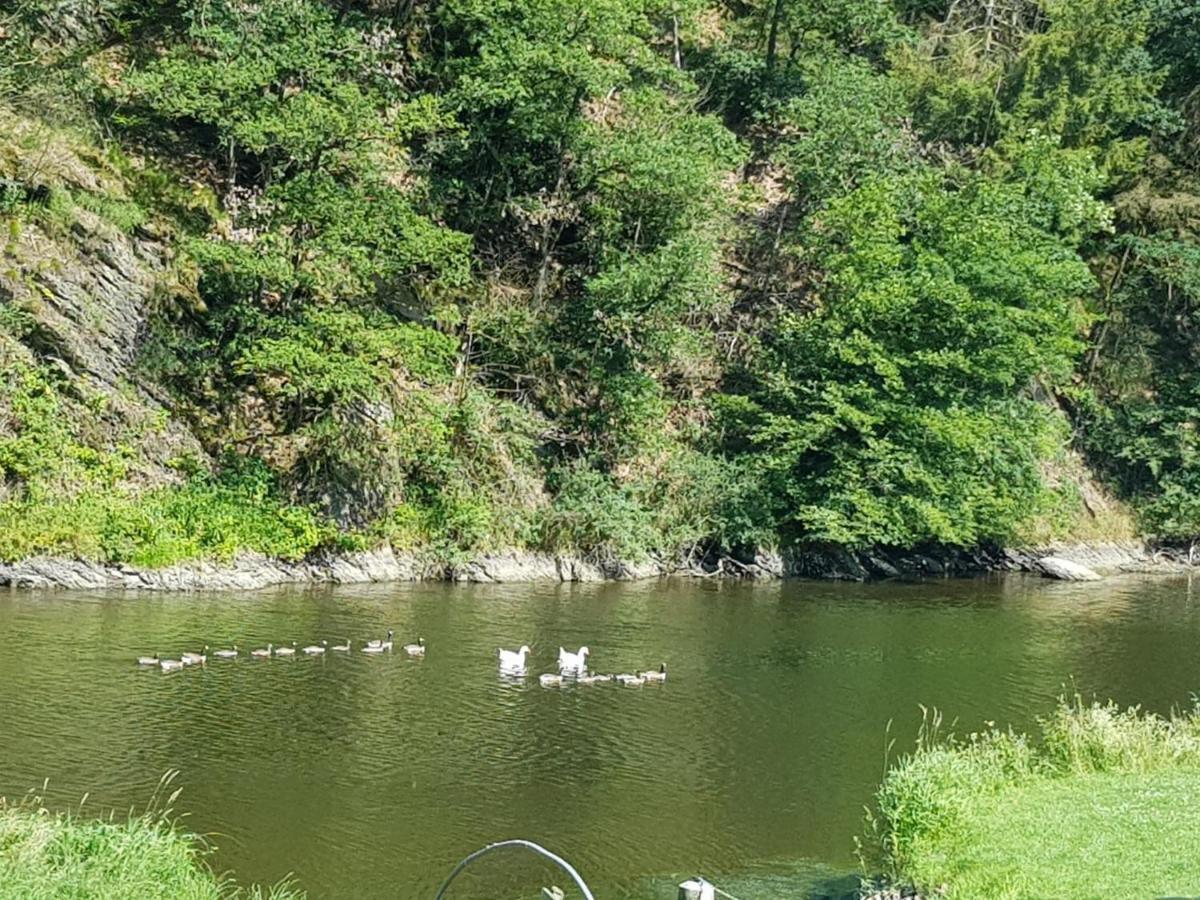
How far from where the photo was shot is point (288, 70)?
3625cm

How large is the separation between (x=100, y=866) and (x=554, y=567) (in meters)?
25.2

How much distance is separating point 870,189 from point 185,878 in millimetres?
34678

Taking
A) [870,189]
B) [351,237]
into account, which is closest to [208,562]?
[351,237]

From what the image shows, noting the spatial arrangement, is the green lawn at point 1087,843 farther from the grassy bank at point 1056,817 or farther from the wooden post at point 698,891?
the wooden post at point 698,891

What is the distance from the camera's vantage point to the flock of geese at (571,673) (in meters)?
24.0

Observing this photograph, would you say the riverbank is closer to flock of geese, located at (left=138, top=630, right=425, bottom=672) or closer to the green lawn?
flock of geese, located at (left=138, top=630, right=425, bottom=672)

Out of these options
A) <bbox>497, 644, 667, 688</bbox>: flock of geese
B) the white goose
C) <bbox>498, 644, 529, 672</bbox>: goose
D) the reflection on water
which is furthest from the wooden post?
the white goose

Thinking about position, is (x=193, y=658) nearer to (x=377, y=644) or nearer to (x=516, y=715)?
(x=377, y=644)

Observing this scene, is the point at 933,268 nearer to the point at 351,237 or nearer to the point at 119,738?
the point at 351,237

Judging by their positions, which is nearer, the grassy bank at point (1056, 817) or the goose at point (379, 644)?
the grassy bank at point (1056, 817)

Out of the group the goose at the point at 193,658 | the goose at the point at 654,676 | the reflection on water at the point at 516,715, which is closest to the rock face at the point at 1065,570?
the reflection on water at the point at 516,715

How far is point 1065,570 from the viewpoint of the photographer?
43.4m

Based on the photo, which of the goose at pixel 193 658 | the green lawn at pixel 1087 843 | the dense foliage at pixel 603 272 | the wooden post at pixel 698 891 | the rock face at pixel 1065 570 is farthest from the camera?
the rock face at pixel 1065 570

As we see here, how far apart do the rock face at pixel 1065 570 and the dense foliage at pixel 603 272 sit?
1472mm
